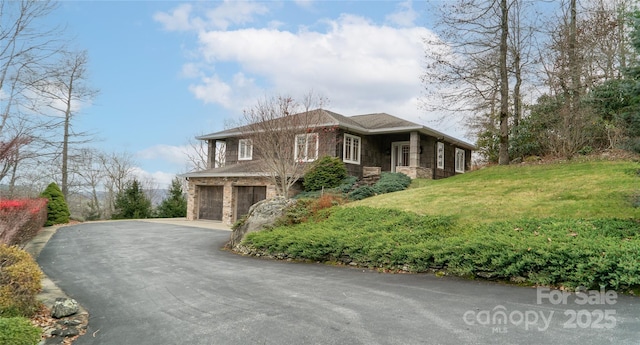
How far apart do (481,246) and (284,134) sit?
35.5 ft

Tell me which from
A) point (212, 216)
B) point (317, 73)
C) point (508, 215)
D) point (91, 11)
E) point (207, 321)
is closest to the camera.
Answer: point (207, 321)

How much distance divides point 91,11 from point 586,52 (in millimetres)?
20976

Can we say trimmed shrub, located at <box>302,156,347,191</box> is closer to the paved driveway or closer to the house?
the house

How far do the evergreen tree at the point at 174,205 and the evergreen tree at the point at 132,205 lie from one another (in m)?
1.07

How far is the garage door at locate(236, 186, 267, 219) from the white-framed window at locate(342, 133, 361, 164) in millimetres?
4615

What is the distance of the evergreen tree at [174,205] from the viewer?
89.7 ft

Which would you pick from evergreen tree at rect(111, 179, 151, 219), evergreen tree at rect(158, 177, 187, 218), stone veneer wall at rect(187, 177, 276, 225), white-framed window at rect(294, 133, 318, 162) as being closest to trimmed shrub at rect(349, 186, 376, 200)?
white-framed window at rect(294, 133, 318, 162)

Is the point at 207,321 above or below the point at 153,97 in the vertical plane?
below

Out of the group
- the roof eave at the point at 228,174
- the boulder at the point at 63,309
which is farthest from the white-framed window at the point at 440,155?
the boulder at the point at 63,309

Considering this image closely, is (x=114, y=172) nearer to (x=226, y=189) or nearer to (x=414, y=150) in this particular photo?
(x=226, y=189)

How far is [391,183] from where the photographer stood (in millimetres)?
17094

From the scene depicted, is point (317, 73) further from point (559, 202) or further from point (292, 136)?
point (559, 202)

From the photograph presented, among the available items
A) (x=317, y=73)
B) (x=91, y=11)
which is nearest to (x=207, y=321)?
(x=91, y=11)

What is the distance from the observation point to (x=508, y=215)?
973 cm
